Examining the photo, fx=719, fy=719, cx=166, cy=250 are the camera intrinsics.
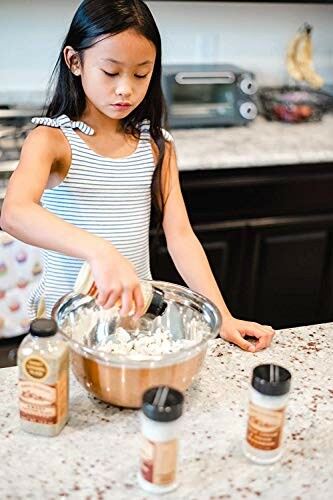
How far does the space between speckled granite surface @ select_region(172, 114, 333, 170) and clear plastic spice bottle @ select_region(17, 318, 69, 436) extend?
1303 mm

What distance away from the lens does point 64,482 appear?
959 mm

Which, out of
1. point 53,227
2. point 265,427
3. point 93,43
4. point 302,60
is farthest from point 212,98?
point 265,427

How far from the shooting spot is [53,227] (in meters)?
1.17

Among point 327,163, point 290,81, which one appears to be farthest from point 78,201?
point 290,81

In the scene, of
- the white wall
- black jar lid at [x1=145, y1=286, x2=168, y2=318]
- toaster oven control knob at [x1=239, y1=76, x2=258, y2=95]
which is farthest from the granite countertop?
black jar lid at [x1=145, y1=286, x2=168, y2=318]

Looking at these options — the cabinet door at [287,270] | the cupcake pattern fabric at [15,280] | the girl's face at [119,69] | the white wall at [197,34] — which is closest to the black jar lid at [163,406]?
the girl's face at [119,69]

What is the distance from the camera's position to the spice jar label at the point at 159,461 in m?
0.93

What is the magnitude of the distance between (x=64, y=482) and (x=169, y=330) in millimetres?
404

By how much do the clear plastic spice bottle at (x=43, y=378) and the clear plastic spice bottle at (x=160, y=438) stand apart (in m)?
0.15

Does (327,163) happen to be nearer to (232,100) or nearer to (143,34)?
(232,100)

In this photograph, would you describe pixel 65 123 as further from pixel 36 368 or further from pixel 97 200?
pixel 36 368

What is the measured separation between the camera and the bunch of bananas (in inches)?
114

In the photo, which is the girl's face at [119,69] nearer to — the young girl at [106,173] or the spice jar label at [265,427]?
the young girl at [106,173]

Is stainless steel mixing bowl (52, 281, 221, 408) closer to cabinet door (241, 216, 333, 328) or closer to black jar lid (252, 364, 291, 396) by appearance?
black jar lid (252, 364, 291, 396)
